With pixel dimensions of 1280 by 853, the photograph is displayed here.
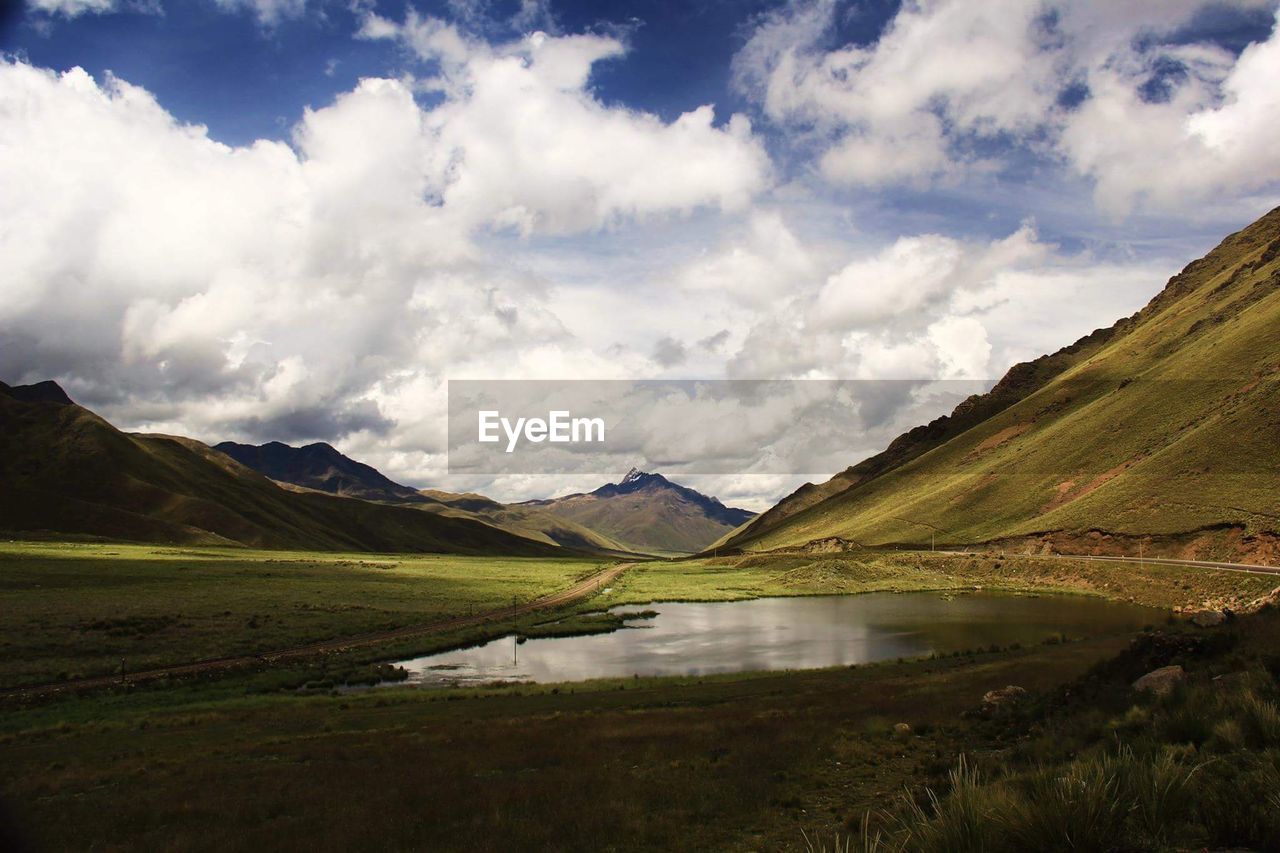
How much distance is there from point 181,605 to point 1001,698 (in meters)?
73.3

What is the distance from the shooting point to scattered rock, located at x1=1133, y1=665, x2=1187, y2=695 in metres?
17.4

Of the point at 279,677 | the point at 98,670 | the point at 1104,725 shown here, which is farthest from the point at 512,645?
the point at 1104,725

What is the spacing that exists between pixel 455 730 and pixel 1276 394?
13089 cm

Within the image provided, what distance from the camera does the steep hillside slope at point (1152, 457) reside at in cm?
9356

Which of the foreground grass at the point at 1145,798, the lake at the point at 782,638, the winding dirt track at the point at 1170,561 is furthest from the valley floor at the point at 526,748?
the winding dirt track at the point at 1170,561

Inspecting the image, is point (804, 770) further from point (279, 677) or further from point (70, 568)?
point (70, 568)

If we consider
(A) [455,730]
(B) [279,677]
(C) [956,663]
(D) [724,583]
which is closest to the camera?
(A) [455,730]

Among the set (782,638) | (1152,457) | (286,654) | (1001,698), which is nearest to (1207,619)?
(1001,698)

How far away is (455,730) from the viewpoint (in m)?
26.2

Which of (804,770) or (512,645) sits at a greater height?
(804,770)

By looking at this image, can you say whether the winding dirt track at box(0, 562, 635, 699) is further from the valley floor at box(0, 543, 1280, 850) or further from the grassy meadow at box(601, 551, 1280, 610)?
the grassy meadow at box(601, 551, 1280, 610)

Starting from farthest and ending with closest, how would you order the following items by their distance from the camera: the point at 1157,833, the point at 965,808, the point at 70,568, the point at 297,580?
the point at 297,580, the point at 70,568, the point at 965,808, the point at 1157,833

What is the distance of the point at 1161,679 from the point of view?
18078 millimetres

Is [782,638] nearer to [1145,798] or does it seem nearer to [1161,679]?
[1161,679]
